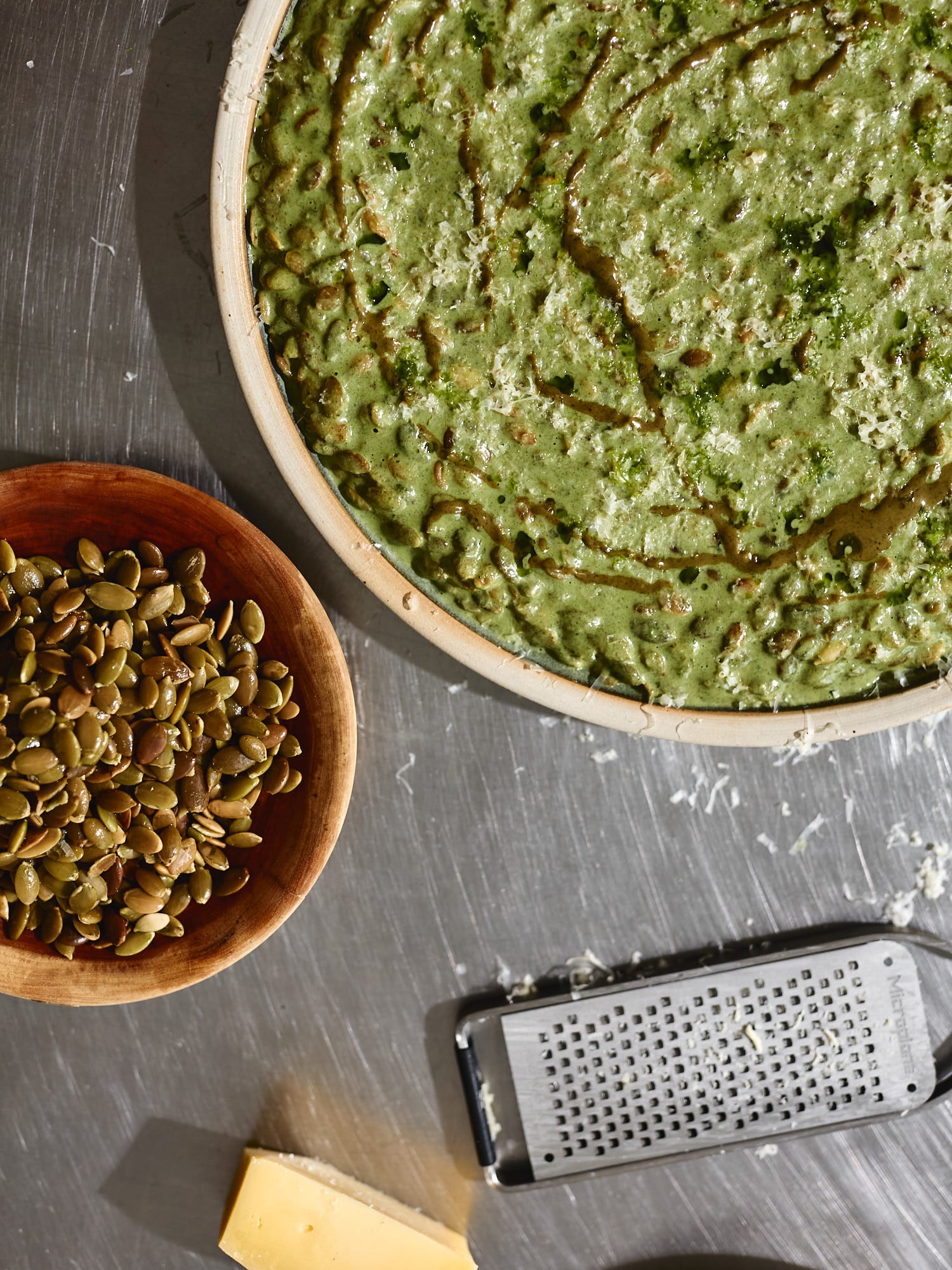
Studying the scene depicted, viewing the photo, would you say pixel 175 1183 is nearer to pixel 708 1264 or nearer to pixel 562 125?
pixel 708 1264

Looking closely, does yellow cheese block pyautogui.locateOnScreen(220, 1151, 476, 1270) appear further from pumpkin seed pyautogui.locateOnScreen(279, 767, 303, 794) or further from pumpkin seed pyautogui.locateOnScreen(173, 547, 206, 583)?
pumpkin seed pyautogui.locateOnScreen(173, 547, 206, 583)

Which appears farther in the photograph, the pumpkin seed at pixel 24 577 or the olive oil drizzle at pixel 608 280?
the pumpkin seed at pixel 24 577

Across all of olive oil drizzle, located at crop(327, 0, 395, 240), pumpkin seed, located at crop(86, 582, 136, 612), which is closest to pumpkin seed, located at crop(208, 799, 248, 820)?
pumpkin seed, located at crop(86, 582, 136, 612)

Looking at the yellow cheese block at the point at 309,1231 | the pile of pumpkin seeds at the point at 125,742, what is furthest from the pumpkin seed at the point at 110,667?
the yellow cheese block at the point at 309,1231

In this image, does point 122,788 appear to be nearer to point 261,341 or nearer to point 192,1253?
point 261,341

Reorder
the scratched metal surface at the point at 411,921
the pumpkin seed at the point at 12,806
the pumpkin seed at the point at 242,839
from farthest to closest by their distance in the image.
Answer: the scratched metal surface at the point at 411,921
the pumpkin seed at the point at 242,839
the pumpkin seed at the point at 12,806

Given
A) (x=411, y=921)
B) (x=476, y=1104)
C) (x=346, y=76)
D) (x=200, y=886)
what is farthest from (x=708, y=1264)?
(x=346, y=76)

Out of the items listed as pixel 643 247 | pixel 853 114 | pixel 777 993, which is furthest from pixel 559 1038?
pixel 853 114

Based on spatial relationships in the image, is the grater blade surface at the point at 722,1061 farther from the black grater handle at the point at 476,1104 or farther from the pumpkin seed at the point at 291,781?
the pumpkin seed at the point at 291,781
